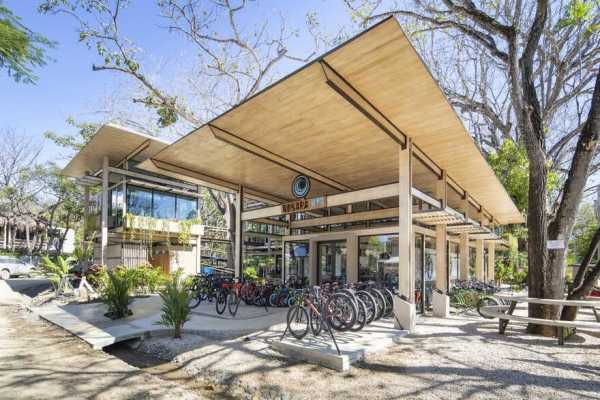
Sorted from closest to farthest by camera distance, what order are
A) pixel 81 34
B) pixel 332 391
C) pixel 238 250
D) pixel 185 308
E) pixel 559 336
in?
pixel 332 391, pixel 559 336, pixel 185 308, pixel 238 250, pixel 81 34

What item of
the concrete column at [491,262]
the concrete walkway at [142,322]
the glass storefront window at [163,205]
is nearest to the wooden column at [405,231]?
the concrete walkway at [142,322]

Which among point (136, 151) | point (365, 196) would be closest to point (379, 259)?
point (365, 196)

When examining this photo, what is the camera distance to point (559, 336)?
6.11 m

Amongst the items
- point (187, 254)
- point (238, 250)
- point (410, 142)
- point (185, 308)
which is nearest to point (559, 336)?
point (410, 142)

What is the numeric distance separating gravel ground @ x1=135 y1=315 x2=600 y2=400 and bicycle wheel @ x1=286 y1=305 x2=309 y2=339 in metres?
0.52

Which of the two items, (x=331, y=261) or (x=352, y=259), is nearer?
(x=352, y=259)

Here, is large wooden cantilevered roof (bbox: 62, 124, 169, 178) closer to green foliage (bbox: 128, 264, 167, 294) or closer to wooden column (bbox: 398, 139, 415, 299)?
green foliage (bbox: 128, 264, 167, 294)

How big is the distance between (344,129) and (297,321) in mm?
3607

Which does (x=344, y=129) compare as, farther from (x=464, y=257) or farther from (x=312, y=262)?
(x=464, y=257)

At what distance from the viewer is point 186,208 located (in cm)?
2028

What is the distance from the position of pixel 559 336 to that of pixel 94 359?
720cm

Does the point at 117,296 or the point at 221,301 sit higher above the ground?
the point at 117,296

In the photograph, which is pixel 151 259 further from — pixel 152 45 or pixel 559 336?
pixel 559 336

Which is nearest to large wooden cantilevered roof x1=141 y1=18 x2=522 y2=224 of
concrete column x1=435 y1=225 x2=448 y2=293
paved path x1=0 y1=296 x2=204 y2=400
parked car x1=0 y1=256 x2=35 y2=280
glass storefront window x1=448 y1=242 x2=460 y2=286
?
concrete column x1=435 y1=225 x2=448 y2=293
